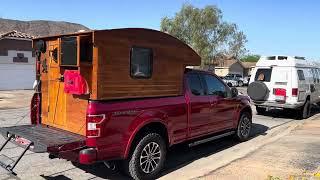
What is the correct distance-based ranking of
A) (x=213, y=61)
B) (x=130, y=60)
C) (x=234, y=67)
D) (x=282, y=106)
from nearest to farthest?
(x=130, y=60)
(x=282, y=106)
(x=213, y=61)
(x=234, y=67)

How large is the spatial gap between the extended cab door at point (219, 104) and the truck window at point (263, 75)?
5.91 m

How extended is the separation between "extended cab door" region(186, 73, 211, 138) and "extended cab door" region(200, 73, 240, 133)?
0.61 feet

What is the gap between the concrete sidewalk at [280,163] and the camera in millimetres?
6863

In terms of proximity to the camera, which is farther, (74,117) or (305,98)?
(305,98)

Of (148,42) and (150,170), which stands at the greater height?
(148,42)

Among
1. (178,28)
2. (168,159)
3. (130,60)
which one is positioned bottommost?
(168,159)

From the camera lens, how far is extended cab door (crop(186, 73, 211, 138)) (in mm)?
7746

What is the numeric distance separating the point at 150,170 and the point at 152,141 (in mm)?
479

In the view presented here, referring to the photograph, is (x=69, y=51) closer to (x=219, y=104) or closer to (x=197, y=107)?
(x=197, y=107)

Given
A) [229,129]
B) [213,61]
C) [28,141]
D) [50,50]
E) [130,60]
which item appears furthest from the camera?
[213,61]

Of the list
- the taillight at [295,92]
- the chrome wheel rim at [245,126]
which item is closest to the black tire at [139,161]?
the chrome wheel rim at [245,126]

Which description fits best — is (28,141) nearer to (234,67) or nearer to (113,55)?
(113,55)

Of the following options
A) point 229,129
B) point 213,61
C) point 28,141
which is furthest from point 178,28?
point 28,141

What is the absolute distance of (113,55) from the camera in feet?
19.9
